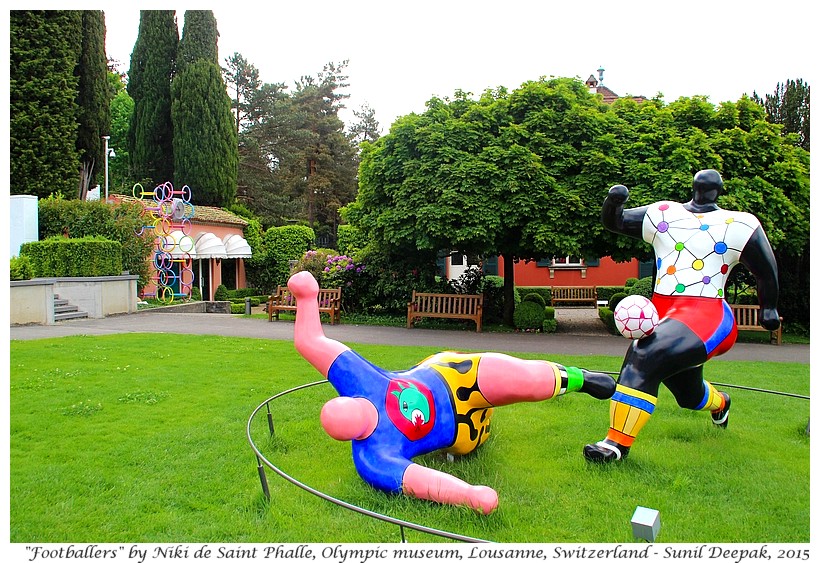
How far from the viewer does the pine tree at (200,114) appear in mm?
29797

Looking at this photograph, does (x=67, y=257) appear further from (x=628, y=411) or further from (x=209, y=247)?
(x=628, y=411)

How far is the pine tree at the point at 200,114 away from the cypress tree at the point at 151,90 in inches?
33.3

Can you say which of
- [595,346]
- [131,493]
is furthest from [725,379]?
[131,493]

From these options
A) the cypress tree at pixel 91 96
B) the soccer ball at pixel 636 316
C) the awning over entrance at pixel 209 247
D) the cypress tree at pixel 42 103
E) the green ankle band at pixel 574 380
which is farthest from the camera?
the awning over entrance at pixel 209 247

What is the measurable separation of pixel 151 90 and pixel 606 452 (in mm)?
30773

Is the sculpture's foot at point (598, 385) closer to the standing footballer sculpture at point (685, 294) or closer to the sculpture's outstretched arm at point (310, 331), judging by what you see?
the standing footballer sculpture at point (685, 294)

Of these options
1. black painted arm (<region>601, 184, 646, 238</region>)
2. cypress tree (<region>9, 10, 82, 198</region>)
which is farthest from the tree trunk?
cypress tree (<region>9, 10, 82, 198</region>)

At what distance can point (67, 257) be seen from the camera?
17.2 metres

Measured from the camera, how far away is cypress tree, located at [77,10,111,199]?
24.3m

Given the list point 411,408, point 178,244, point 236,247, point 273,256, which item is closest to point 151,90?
point 236,247

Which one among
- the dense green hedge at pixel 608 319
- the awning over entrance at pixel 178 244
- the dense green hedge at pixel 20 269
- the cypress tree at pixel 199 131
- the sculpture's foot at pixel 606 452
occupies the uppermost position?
the cypress tree at pixel 199 131

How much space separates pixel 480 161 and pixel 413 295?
151 inches

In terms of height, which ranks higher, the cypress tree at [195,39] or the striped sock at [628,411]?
the cypress tree at [195,39]

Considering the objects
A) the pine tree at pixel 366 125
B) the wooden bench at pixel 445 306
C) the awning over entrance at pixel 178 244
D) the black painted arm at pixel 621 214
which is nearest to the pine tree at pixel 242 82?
the pine tree at pixel 366 125
